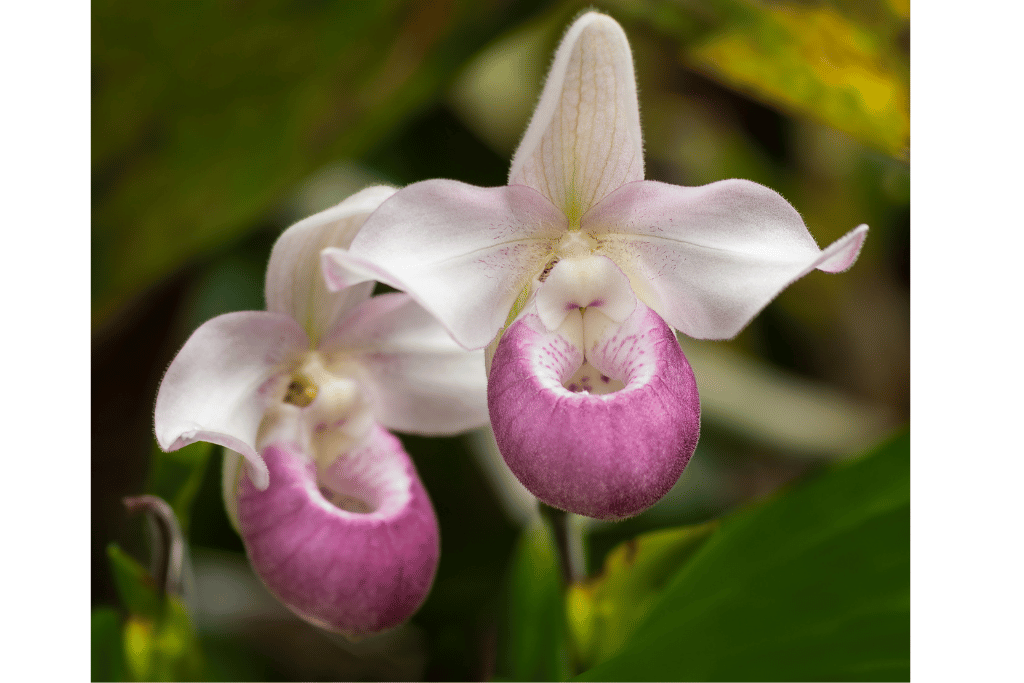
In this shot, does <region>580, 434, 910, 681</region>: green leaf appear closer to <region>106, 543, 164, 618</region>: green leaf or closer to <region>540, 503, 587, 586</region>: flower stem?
<region>540, 503, 587, 586</region>: flower stem

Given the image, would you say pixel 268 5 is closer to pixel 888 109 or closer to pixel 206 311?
pixel 206 311

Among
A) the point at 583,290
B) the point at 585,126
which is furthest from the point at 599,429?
the point at 585,126

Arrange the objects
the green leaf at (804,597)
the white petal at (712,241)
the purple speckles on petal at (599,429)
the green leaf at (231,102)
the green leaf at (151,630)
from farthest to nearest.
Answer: the green leaf at (231,102), the green leaf at (151,630), the green leaf at (804,597), the white petal at (712,241), the purple speckles on petal at (599,429)

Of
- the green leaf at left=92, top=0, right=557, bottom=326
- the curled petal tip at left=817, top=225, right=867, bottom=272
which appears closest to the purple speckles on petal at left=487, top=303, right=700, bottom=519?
the curled petal tip at left=817, top=225, right=867, bottom=272

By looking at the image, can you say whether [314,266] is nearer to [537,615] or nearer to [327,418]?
[327,418]

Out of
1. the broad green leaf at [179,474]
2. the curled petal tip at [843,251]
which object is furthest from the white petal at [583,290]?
the broad green leaf at [179,474]

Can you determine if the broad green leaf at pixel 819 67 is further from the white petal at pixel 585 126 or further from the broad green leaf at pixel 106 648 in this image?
the broad green leaf at pixel 106 648
